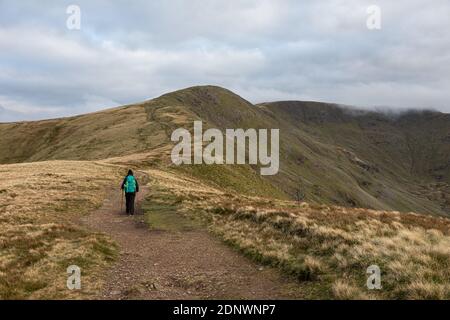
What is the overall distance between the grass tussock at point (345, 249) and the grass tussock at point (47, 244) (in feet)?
21.3

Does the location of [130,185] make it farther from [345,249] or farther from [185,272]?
[345,249]

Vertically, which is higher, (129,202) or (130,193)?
(130,193)

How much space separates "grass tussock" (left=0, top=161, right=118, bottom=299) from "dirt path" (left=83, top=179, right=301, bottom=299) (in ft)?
3.11

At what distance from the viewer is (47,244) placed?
739 inches

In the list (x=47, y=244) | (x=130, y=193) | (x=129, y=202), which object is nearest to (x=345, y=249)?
(x=47, y=244)

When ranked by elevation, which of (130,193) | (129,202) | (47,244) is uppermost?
(130,193)

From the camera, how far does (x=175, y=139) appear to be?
103312 mm

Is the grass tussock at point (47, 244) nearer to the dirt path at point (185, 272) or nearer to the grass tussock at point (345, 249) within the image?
the dirt path at point (185, 272)

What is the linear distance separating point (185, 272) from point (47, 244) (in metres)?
6.95

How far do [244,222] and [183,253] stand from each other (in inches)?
262

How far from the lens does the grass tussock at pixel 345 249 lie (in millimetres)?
12258

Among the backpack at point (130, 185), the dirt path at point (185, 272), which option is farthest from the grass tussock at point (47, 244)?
the backpack at point (130, 185)
